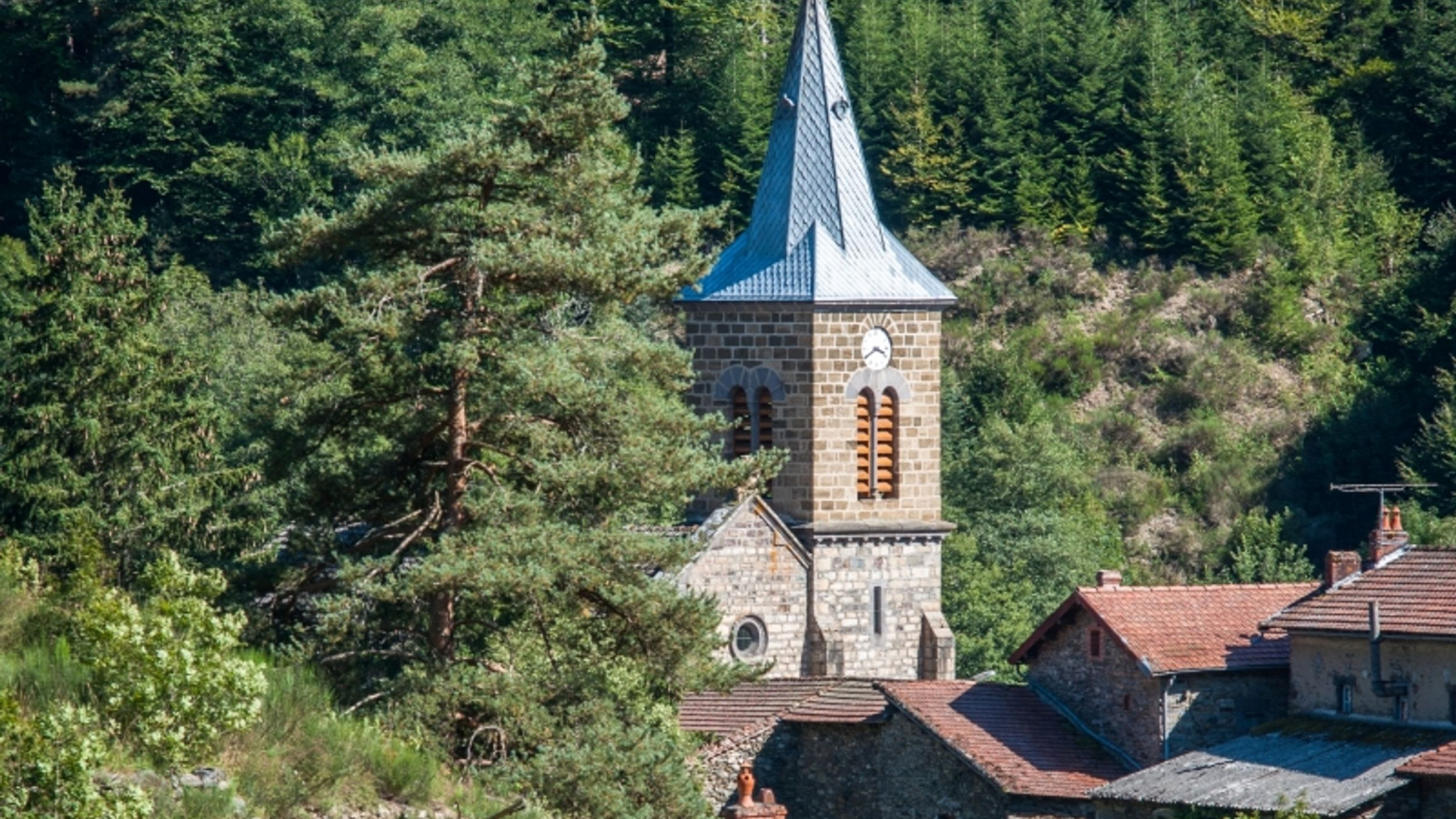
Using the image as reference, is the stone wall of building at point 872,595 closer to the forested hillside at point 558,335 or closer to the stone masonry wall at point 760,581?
the stone masonry wall at point 760,581

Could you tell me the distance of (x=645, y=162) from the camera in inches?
2650

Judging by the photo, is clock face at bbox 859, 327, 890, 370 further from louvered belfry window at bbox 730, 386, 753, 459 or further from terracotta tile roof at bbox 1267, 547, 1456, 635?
terracotta tile roof at bbox 1267, 547, 1456, 635

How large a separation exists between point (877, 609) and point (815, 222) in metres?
5.33

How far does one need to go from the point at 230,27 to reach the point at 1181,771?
37.3m

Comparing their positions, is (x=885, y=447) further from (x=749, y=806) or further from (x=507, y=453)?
(x=507, y=453)

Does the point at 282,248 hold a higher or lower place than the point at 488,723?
higher

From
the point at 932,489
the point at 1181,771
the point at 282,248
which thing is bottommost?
the point at 1181,771

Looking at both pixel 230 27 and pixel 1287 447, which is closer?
pixel 1287 447

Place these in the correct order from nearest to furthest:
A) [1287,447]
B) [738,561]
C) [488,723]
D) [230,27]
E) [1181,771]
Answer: [488,723], [1181,771], [738,561], [1287,447], [230,27]

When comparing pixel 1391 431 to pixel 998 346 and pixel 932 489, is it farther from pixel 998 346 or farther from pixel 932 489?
pixel 932 489

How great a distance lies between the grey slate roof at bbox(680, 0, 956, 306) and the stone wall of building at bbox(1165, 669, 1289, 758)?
6.93m

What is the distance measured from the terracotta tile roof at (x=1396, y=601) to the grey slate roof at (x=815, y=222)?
6.95 metres

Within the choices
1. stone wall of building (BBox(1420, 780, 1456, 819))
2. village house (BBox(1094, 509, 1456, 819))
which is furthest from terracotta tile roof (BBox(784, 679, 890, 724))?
stone wall of building (BBox(1420, 780, 1456, 819))

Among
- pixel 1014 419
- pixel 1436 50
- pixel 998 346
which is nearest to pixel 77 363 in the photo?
pixel 1014 419
